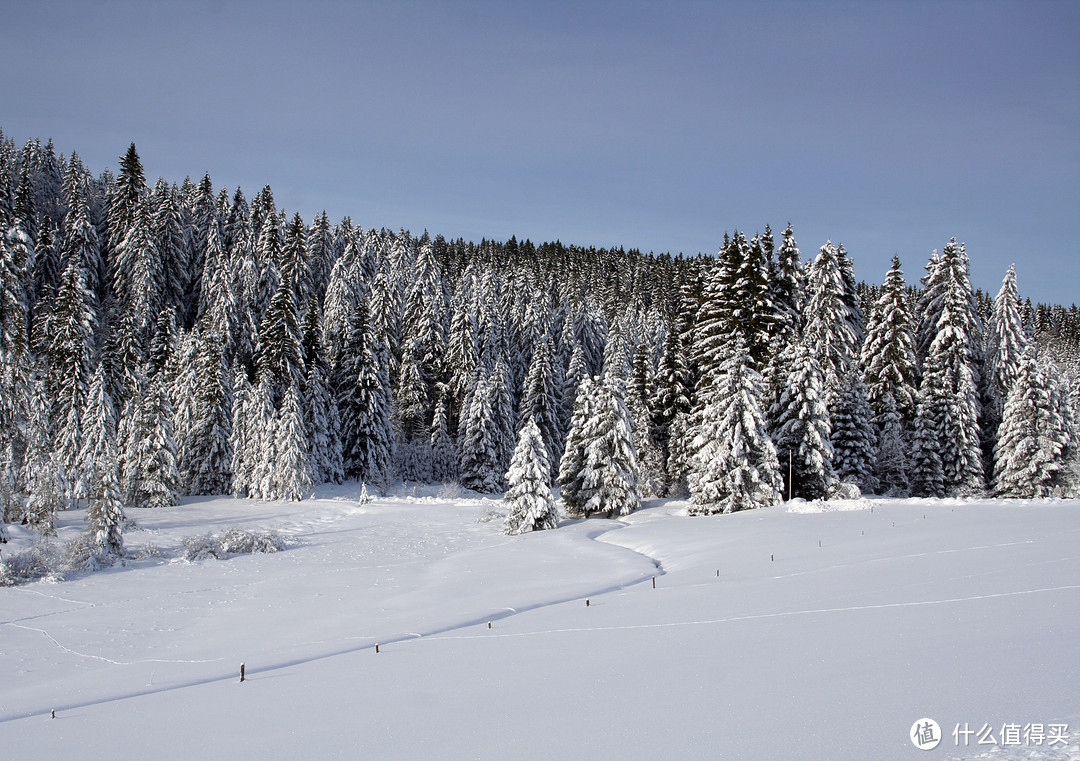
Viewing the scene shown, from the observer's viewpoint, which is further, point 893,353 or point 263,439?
point 263,439

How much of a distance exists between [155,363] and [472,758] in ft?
194

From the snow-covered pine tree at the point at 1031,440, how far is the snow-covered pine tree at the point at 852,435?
7.01 meters

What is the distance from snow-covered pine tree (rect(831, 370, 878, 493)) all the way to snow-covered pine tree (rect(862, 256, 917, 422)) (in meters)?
4.62

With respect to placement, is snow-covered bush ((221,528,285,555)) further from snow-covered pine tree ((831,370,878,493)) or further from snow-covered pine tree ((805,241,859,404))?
snow-covered pine tree ((805,241,859,404))

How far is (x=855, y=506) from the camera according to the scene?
29672 millimetres

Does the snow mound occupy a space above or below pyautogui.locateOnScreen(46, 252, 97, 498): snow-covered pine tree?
below

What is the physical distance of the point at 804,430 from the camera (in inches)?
1404

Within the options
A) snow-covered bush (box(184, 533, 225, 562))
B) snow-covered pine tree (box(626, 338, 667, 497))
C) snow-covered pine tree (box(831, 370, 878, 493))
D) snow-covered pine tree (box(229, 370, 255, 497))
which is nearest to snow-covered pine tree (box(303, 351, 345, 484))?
snow-covered pine tree (box(229, 370, 255, 497))

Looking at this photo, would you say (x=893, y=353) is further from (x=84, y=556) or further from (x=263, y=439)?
(x=84, y=556)

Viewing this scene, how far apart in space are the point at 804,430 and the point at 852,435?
5405 mm

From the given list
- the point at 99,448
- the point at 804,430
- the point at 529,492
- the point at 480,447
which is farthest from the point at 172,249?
the point at 804,430

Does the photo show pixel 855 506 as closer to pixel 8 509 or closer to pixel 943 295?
pixel 943 295

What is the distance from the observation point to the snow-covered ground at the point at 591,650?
7.29 metres

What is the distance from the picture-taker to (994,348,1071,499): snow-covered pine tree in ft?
117
